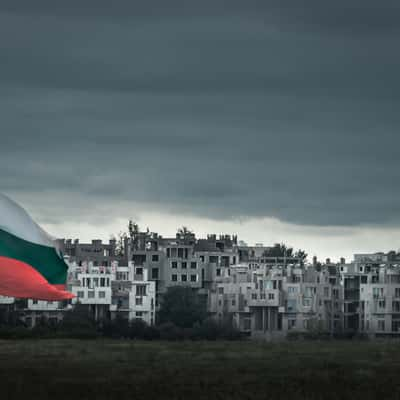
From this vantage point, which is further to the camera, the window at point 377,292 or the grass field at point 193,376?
the window at point 377,292

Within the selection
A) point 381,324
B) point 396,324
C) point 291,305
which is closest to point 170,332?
point 291,305

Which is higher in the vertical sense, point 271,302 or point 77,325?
point 271,302

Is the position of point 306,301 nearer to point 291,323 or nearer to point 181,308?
point 291,323

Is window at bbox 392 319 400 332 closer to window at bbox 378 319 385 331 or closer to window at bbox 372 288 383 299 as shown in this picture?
window at bbox 378 319 385 331

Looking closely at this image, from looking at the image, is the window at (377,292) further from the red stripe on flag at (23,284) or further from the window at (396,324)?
the red stripe on flag at (23,284)

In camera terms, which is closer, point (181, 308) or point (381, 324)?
point (181, 308)

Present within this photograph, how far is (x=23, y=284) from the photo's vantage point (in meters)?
48.9

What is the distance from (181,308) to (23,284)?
439 ft

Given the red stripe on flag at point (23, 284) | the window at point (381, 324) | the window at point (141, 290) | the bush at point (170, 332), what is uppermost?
the window at point (141, 290)

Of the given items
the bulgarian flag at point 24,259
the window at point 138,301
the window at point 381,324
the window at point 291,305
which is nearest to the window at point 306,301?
the window at point 291,305

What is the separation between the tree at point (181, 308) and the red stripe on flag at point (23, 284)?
429 ft

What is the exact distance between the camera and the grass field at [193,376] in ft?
160

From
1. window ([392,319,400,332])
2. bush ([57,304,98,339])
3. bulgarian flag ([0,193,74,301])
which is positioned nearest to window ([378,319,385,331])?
window ([392,319,400,332])

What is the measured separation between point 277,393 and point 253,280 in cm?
14751
